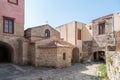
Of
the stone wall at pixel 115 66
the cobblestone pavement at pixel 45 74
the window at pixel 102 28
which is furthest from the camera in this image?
the window at pixel 102 28

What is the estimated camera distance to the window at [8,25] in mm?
16312

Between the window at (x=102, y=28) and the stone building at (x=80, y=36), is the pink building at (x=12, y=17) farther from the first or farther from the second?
the window at (x=102, y=28)

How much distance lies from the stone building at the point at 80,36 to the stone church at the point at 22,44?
4606 mm

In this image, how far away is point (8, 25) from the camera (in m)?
16.8

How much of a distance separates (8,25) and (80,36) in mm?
11593

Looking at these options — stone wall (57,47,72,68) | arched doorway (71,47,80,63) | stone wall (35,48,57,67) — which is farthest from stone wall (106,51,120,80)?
arched doorway (71,47,80,63)

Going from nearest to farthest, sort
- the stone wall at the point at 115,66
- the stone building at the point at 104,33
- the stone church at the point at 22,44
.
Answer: the stone wall at the point at 115,66 → the stone church at the point at 22,44 → the stone building at the point at 104,33

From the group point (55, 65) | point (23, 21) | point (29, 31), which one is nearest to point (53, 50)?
point (55, 65)

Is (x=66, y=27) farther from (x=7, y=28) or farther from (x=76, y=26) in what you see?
(x=7, y=28)

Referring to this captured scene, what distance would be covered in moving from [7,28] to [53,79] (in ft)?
32.3

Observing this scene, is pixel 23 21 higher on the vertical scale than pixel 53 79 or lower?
higher

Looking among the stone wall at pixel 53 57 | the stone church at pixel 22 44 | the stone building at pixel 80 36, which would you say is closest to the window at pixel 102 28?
the stone building at pixel 80 36

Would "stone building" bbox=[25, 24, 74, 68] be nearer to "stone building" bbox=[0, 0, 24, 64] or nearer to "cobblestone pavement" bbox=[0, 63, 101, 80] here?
"stone building" bbox=[0, 0, 24, 64]

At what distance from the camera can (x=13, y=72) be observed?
1316 cm
